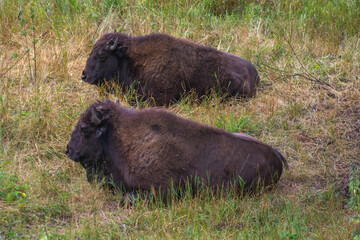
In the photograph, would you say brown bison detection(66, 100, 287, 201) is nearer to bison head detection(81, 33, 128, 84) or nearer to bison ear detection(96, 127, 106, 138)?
bison ear detection(96, 127, 106, 138)

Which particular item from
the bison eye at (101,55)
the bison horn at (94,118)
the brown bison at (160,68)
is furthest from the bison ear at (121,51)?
the bison horn at (94,118)

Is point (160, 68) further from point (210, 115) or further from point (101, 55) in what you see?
point (210, 115)

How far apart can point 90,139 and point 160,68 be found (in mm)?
2530

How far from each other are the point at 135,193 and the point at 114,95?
2.87 meters

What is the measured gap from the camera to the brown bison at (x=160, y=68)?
784 cm

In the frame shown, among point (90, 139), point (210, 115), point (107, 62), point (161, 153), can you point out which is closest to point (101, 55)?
point (107, 62)

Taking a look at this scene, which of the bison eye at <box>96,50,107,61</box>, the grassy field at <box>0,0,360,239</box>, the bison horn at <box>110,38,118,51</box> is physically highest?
the bison horn at <box>110,38,118,51</box>

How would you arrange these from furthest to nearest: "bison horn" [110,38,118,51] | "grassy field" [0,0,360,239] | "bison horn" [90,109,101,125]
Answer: "bison horn" [110,38,118,51], "bison horn" [90,109,101,125], "grassy field" [0,0,360,239]

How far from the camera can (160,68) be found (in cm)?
782

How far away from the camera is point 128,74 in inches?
315

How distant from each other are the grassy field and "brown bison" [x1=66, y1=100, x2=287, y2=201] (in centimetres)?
22

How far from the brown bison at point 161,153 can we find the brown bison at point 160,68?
2.17m

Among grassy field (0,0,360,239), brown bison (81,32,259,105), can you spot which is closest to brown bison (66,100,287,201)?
grassy field (0,0,360,239)

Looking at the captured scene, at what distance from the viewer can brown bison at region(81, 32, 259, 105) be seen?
784 centimetres
